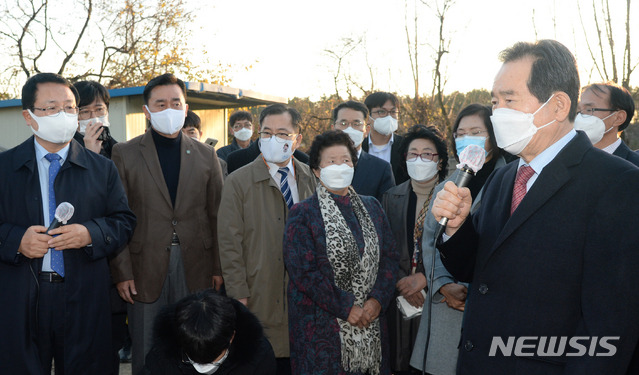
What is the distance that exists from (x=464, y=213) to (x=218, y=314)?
150 cm

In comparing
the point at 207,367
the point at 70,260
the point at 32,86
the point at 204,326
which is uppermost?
the point at 32,86

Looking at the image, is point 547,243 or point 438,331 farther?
point 438,331

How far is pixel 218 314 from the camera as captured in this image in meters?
2.84

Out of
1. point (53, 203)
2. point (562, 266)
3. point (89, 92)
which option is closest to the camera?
point (562, 266)

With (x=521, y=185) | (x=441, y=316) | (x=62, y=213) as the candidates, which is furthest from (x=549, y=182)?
(x=62, y=213)

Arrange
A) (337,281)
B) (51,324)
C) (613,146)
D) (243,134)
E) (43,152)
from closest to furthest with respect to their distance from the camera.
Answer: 1. (51,324)
2. (43,152)
3. (337,281)
4. (613,146)
5. (243,134)

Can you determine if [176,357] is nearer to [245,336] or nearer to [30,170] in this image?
[245,336]

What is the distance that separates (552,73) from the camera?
6.55ft

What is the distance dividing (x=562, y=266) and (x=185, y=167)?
3.12 meters

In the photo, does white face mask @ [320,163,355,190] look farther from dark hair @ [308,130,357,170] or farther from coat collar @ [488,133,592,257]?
coat collar @ [488,133,592,257]

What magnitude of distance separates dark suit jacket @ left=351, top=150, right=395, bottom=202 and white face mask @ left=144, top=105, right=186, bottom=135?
1656 millimetres

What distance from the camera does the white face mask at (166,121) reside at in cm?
423

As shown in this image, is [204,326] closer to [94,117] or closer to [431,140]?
[431,140]

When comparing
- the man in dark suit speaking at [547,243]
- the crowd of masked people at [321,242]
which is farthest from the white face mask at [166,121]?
the man in dark suit speaking at [547,243]
